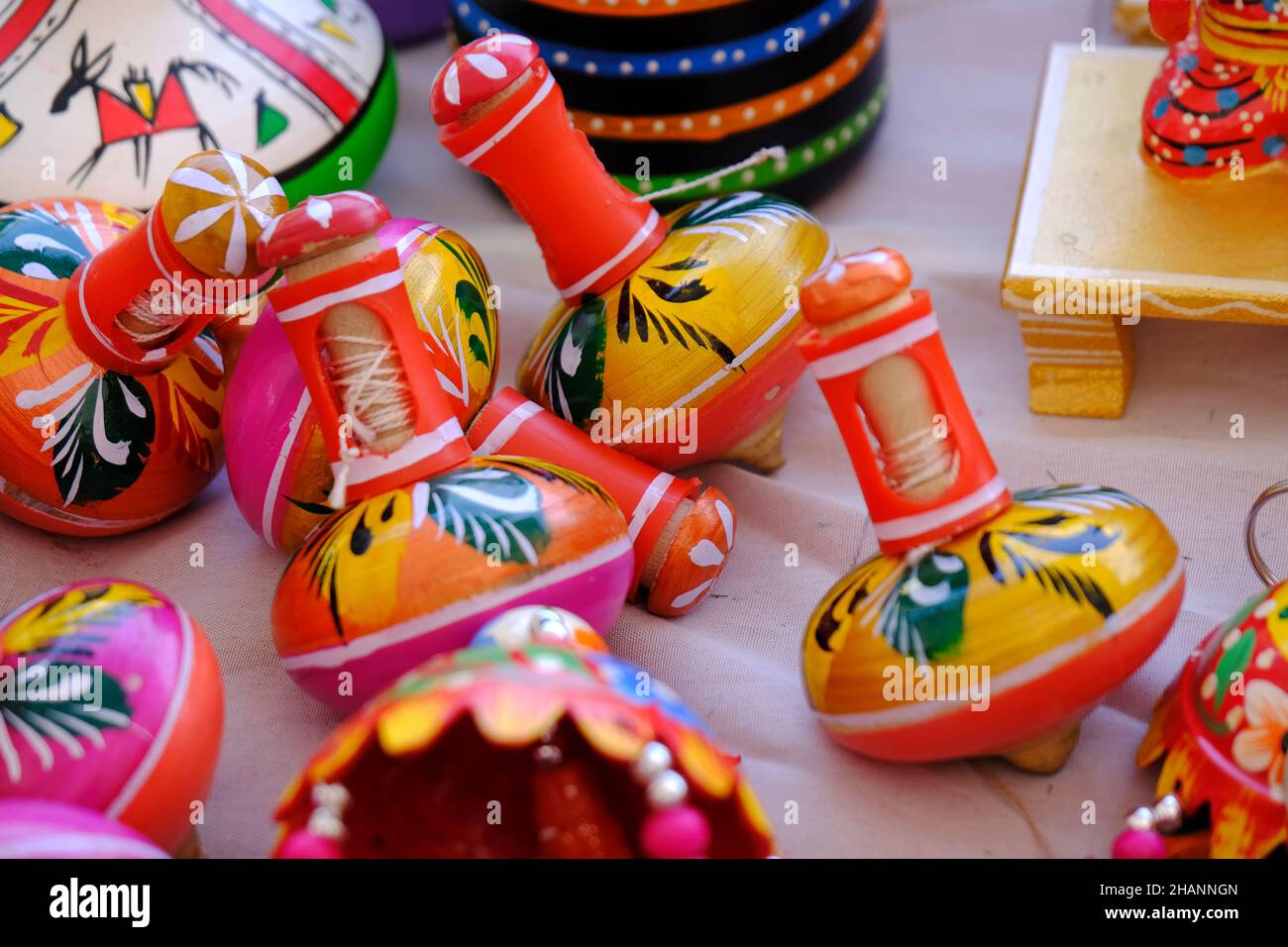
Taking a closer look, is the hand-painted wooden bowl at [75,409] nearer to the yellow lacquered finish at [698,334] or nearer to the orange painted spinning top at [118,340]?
the orange painted spinning top at [118,340]

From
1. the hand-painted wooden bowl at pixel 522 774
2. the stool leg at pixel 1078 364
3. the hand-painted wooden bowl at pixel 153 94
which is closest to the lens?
the hand-painted wooden bowl at pixel 522 774

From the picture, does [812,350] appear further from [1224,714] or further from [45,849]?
[45,849]

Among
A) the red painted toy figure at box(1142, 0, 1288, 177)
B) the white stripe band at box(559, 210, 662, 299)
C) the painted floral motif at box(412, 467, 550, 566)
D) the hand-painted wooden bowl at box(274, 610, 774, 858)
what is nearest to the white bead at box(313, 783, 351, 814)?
the hand-painted wooden bowl at box(274, 610, 774, 858)

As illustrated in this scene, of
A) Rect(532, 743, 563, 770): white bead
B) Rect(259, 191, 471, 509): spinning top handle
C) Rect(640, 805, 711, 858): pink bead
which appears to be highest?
Rect(259, 191, 471, 509): spinning top handle

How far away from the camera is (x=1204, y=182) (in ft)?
4.33

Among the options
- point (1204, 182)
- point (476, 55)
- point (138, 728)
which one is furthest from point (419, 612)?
point (1204, 182)

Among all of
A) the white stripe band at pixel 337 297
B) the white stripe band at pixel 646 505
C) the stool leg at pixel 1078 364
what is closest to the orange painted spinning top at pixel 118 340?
the white stripe band at pixel 337 297

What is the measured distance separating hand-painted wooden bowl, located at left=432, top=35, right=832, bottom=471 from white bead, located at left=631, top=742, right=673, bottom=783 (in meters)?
0.45

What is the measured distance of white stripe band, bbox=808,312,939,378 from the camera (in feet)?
3.11

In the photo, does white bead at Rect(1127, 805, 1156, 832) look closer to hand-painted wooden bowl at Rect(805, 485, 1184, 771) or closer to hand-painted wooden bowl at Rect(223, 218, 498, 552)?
hand-painted wooden bowl at Rect(805, 485, 1184, 771)

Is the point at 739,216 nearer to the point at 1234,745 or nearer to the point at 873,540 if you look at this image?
the point at 873,540

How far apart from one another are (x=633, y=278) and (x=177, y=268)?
1.19 ft

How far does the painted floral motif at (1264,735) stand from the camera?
86cm

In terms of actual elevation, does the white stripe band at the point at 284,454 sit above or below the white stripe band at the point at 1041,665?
above
